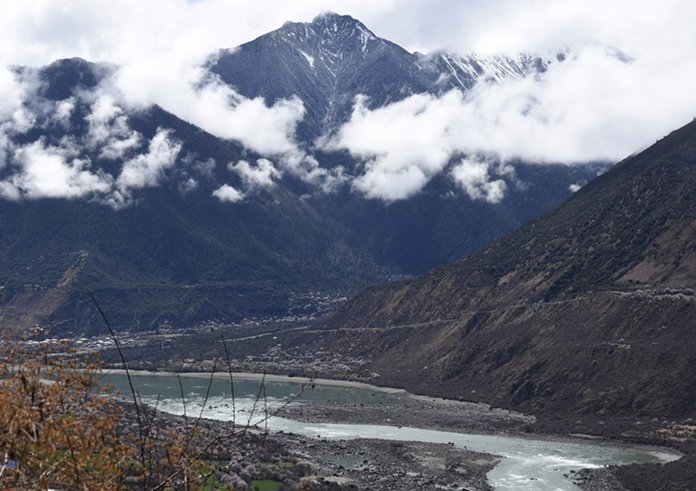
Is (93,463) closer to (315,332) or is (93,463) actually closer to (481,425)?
(481,425)

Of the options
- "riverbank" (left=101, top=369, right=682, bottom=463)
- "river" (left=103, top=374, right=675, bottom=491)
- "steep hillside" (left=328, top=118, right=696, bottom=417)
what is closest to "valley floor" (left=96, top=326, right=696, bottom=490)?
"riverbank" (left=101, top=369, right=682, bottom=463)

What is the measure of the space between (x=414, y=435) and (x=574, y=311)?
38585 mm

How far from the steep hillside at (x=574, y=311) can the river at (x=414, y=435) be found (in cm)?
Result: 1165

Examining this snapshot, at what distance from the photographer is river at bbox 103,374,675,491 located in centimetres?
7719

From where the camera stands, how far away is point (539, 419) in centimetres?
10581

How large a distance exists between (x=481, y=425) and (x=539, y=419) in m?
6.60

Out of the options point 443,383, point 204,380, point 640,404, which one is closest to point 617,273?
point 443,383

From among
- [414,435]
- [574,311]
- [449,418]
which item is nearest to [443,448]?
[414,435]

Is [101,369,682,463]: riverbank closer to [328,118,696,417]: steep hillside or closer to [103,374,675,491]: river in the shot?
[103,374,675,491]: river

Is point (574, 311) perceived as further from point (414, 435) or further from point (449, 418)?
point (414, 435)

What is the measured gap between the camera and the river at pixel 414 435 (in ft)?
253

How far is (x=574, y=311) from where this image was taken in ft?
423

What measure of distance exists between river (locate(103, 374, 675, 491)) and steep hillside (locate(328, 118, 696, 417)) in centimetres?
1165

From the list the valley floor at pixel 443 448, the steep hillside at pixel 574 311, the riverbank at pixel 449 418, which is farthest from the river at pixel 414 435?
the steep hillside at pixel 574 311
